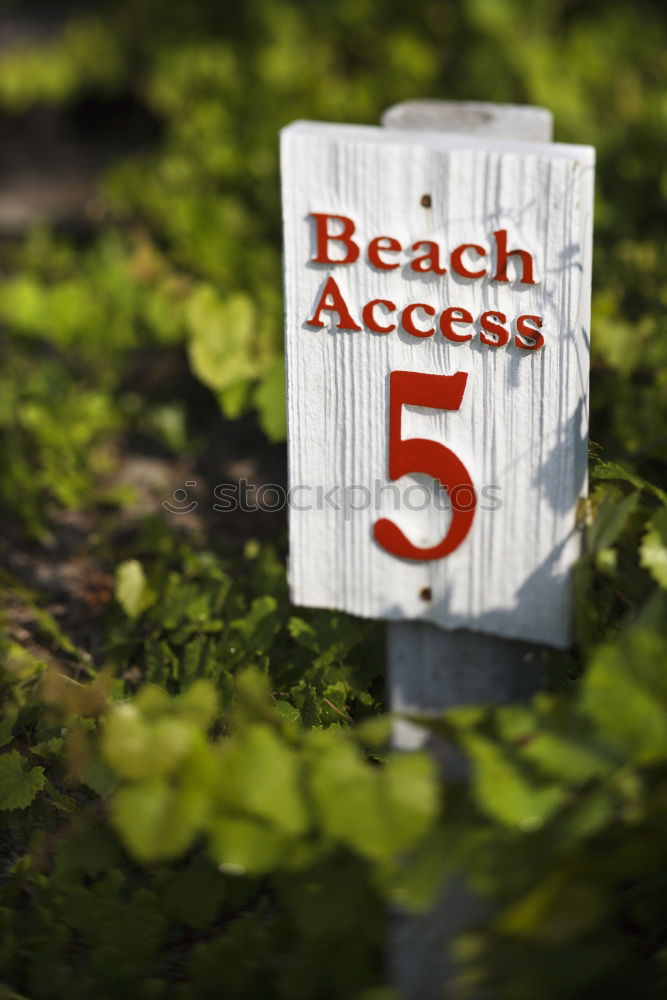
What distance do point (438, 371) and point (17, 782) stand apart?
3.47 feet

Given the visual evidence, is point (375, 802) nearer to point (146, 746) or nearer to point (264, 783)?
point (264, 783)

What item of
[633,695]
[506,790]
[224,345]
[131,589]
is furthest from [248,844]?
[224,345]

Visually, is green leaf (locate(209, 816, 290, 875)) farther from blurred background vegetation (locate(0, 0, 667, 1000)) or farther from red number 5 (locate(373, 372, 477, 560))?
red number 5 (locate(373, 372, 477, 560))

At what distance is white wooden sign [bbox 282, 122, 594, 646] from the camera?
1.52 meters

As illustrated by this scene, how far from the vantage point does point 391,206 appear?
156 cm

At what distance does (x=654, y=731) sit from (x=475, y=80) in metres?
3.83

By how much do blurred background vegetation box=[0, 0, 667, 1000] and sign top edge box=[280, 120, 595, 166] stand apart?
0.52 metres

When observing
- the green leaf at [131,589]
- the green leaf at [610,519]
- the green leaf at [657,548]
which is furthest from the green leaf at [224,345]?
the green leaf at [657,548]

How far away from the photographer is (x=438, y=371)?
1.63 m

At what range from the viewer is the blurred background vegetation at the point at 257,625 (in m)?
1.26

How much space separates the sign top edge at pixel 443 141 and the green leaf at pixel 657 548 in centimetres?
54
